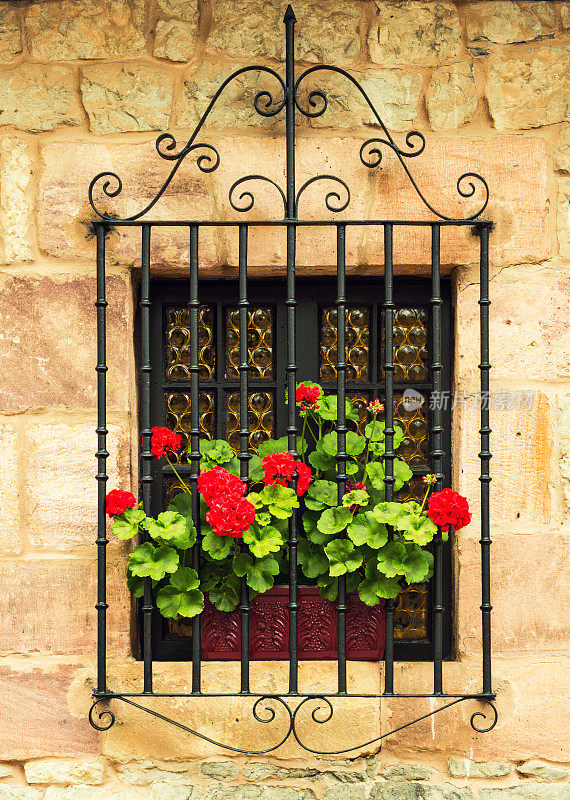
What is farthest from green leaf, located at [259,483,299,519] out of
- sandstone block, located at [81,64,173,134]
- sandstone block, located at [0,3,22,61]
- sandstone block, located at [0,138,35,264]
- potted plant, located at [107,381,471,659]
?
sandstone block, located at [0,3,22,61]

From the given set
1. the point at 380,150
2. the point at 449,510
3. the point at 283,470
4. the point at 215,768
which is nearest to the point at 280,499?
the point at 283,470

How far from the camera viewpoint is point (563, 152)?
2105mm

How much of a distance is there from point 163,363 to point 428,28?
50.1 inches

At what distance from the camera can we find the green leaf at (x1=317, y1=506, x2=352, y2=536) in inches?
75.4

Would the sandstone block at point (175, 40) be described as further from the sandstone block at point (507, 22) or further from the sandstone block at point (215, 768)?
the sandstone block at point (215, 768)

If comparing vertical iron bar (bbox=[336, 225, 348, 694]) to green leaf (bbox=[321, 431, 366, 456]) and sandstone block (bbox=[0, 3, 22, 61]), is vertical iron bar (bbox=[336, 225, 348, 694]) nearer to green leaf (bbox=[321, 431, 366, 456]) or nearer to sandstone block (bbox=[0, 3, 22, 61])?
green leaf (bbox=[321, 431, 366, 456])

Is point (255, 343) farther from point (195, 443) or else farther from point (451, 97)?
point (451, 97)

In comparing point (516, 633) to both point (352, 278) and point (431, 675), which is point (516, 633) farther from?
point (352, 278)

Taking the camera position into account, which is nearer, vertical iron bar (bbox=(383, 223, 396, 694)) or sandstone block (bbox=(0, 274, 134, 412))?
vertical iron bar (bbox=(383, 223, 396, 694))

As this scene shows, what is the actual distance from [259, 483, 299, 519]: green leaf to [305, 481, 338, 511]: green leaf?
3.2 inches

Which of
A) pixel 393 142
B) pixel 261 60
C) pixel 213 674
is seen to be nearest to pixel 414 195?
pixel 393 142

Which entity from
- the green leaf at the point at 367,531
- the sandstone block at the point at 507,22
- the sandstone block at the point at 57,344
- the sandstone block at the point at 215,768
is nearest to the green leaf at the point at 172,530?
the sandstone block at the point at 57,344

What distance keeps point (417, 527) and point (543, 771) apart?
829 millimetres

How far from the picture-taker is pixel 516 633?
2.06 metres
